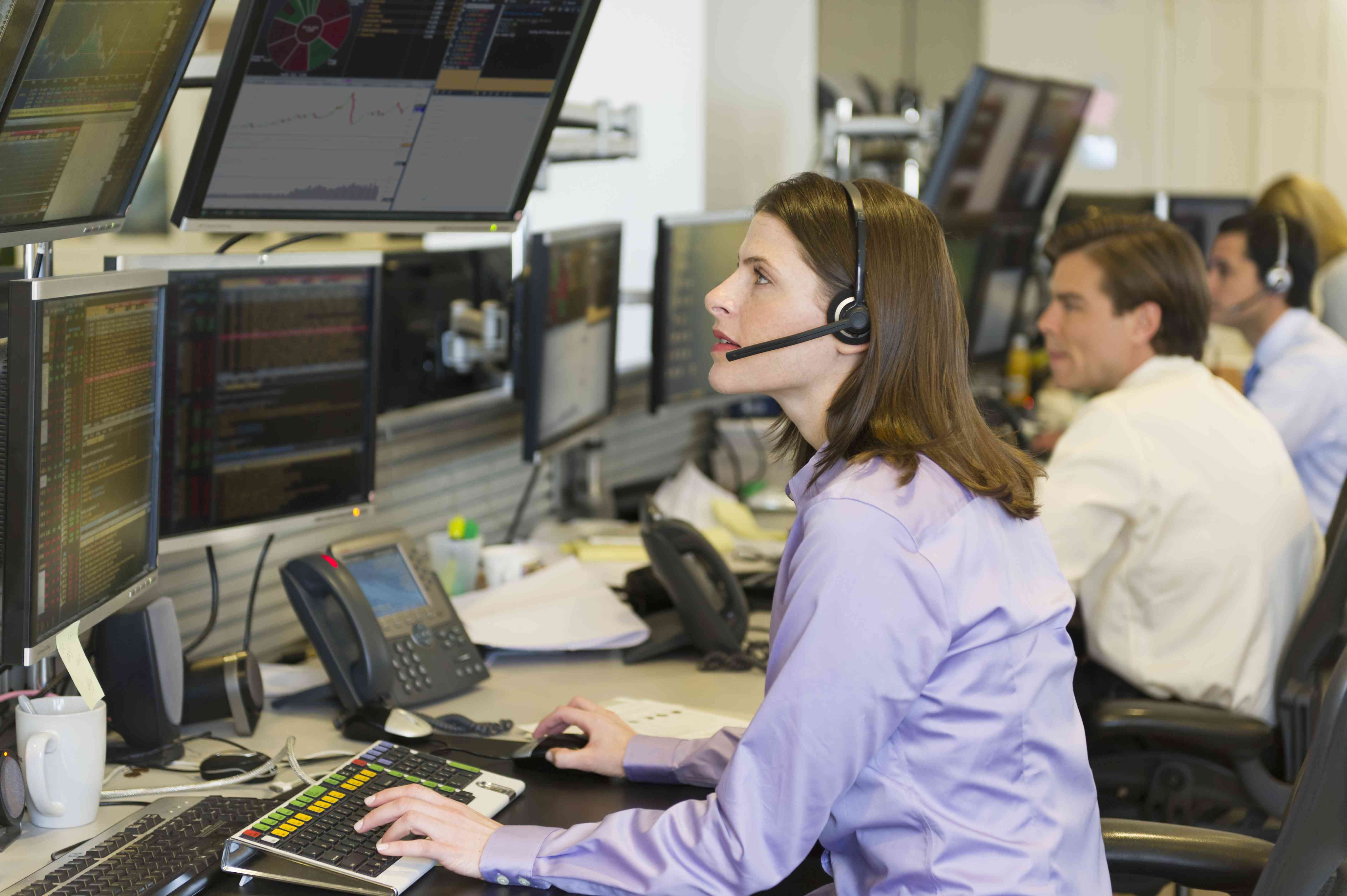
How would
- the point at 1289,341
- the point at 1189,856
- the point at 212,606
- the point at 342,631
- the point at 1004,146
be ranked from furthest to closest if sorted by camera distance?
the point at 1004,146, the point at 1289,341, the point at 212,606, the point at 342,631, the point at 1189,856

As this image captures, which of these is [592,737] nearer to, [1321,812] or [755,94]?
[1321,812]

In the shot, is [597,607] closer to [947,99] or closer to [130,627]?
[130,627]

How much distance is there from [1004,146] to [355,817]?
3226mm

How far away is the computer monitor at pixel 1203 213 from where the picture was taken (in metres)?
4.48

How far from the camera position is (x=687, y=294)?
8.73ft

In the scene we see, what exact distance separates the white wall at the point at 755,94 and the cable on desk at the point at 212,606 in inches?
98.2

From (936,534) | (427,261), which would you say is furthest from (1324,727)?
(427,261)

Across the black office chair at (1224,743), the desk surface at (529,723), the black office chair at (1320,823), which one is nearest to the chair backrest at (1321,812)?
the black office chair at (1320,823)

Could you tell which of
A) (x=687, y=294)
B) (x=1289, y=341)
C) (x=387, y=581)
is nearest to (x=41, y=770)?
(x=387, y=581)

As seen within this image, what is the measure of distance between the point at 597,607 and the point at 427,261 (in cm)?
80

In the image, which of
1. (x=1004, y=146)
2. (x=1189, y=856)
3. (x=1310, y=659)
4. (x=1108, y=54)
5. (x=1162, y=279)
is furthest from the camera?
(x=1108, y=54)

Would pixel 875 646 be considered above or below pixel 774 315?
below

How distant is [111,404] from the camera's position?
4.11 feet

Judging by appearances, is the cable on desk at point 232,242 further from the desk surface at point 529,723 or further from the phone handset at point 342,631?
the desk surface at point 529,723
